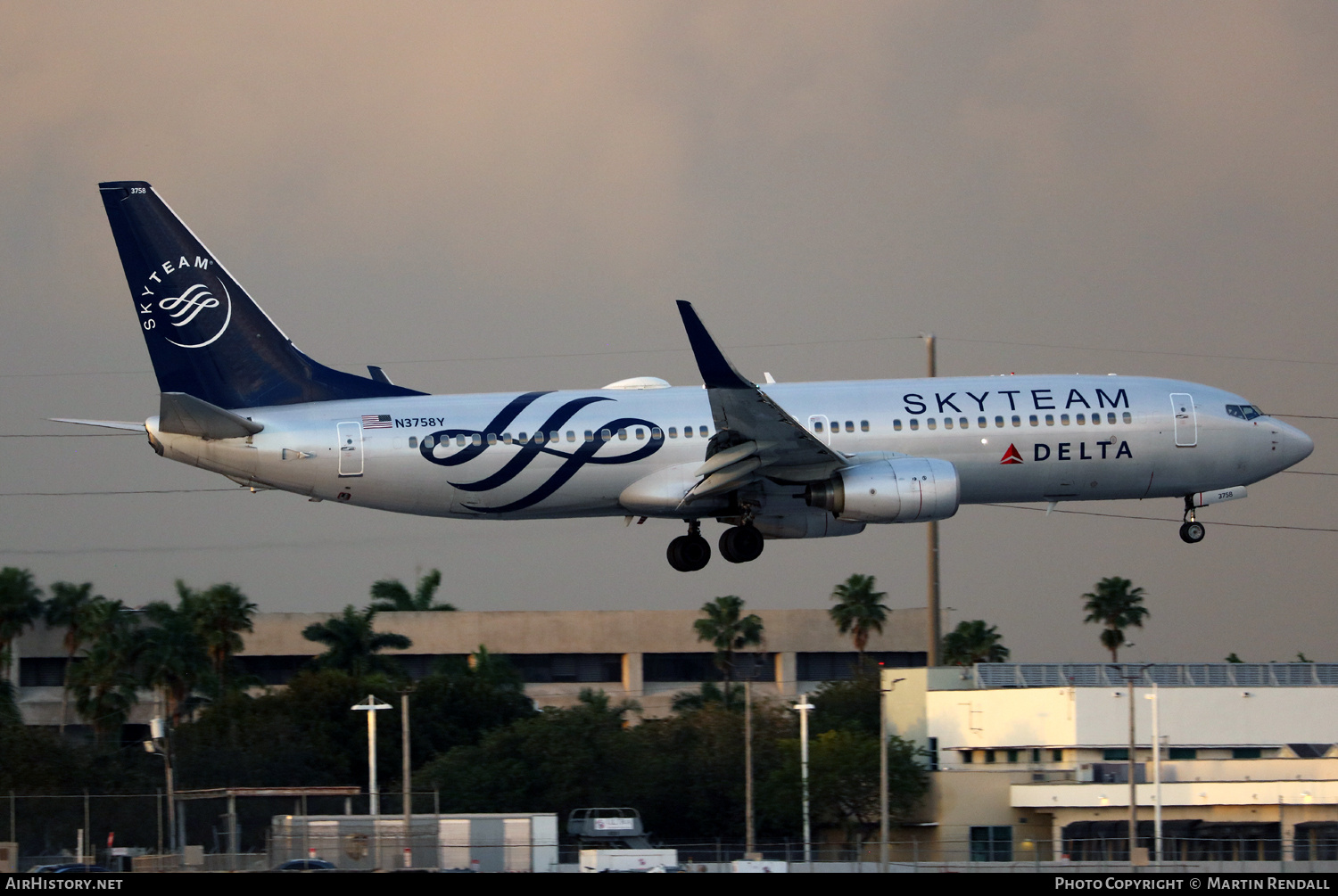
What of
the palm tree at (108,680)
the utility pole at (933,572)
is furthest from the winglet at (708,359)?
the palm tree at (108,680)

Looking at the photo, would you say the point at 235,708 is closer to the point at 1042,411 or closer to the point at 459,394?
the point at 459,394

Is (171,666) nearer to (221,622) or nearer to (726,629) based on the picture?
(221,622)

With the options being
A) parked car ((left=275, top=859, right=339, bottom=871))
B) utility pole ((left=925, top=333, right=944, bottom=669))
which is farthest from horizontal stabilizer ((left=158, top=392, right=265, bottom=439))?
utility pole ((left=925, top=333, right=944, bottom=669))

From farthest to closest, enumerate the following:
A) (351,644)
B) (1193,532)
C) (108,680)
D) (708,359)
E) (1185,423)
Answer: (351,644) < (108,680) < (1193,532) < (1185,423) < (708,359)

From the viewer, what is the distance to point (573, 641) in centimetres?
11694

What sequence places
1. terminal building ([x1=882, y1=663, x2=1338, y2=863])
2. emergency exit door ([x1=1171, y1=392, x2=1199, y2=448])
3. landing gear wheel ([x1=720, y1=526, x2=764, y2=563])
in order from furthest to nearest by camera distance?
terminal building ([x1=882, y1=663, x2=1338, y2=863]) < emergency exit door ([x1=1171, y1=392, x2=1199, y2=448]) < landing gear wheel ([x1=720, y1=526, x2=764, y2=563])

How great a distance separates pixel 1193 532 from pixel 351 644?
68.7 meters

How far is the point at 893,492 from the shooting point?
42156mm

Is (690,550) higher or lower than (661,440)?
lower

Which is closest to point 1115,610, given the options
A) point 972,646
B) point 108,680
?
point 972,646

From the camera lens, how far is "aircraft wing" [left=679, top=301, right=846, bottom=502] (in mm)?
40594

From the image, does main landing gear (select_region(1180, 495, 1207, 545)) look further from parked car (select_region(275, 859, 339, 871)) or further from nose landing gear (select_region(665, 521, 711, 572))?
parked car (select_region(275, 859, 339, 871))

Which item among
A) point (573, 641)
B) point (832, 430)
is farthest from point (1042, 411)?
point (573, 641)

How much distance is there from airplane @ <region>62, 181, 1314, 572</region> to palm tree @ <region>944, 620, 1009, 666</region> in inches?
2528
